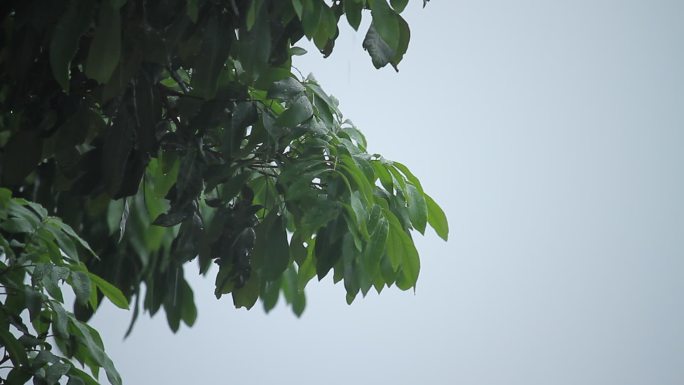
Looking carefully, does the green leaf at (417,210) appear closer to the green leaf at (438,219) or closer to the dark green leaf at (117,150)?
the green leaf at (438,219)

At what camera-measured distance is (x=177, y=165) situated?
4.14ft

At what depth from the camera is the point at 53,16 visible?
3.12 ft

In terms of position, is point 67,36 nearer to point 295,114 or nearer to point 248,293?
point 295,114

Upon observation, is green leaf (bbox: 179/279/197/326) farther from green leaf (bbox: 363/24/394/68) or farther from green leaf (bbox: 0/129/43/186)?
green leaf (bbox: 363/24/394/68)

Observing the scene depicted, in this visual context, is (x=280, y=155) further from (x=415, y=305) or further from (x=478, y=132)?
(x=478, y=132)

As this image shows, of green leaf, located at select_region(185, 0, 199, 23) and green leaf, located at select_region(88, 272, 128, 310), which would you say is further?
green leaf, located at select_region(88, 272, 128, 310)

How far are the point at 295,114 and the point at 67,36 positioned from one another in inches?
11.7

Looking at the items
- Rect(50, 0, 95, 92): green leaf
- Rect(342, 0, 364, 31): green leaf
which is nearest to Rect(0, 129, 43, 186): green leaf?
Rect(50, 0, 95, 92): green leaf

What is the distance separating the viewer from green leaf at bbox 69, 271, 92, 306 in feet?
3.86

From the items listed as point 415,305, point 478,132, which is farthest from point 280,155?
point 478,132

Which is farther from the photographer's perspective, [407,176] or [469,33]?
[469,33]

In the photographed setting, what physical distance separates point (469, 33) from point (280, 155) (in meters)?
5.81

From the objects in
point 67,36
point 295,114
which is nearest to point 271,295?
point 295,114

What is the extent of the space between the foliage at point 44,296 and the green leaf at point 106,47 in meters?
0.35
